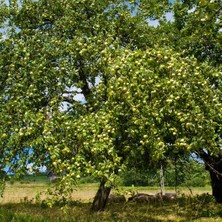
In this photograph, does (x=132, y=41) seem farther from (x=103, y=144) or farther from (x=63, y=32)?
(x=103, y=144)

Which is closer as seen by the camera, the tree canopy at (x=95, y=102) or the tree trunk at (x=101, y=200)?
the tree canopy at (x=95, y=102)

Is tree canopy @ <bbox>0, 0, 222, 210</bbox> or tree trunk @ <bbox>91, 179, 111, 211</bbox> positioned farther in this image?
tree trunk @ <bbox>91, 179, 111, 211</bbox>

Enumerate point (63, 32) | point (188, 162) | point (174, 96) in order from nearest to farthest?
point (174, 96) → point (63, 32) → point (188, 162)

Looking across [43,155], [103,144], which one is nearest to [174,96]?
[103,144]

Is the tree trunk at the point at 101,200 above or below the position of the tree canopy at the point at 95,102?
below

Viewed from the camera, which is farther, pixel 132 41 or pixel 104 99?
pixel 132 41

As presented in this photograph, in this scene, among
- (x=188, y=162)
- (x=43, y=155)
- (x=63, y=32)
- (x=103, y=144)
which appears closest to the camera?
(x=103, y=144)

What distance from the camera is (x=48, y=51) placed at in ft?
52.0

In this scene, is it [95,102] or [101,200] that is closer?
[95,102]

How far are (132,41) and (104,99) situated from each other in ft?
17.6

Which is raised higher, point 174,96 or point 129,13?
point 129,13

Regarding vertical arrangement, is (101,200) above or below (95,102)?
below

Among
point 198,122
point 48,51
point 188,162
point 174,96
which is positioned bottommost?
point 188,162

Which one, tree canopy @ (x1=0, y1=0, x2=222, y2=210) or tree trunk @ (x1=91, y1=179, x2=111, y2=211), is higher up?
tree canopy @ (x1=0, y1=0, x2=222, y2=210)
